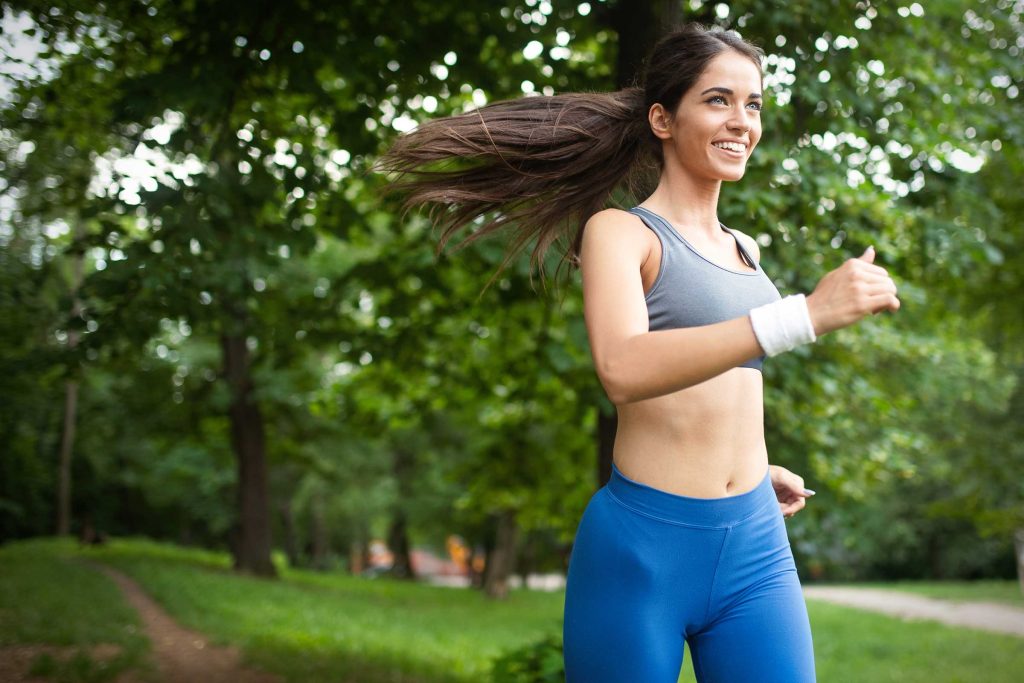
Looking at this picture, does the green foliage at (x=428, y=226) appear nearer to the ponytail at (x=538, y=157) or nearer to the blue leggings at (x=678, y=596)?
the ponytail at (x=538, y=157)

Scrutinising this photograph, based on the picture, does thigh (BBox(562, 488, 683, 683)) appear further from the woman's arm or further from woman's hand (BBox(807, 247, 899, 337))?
woman's hand (BBox(807, 247, 899, 337))

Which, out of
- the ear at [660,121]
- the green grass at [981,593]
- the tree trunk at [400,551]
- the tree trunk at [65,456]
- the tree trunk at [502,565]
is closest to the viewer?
the ear at [660,121]

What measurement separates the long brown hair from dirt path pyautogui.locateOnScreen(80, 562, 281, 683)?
589 centimetres

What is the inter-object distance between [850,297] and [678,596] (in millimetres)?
879

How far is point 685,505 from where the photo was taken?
233 cm

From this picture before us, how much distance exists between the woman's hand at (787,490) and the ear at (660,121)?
0.94 m

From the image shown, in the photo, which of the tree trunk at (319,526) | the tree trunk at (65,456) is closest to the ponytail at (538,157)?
the tree trunk at (65,456)

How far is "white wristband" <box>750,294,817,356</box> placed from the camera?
1858 mm

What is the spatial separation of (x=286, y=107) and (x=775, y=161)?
13.7ft

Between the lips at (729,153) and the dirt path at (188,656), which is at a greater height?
the lips at (729,153)

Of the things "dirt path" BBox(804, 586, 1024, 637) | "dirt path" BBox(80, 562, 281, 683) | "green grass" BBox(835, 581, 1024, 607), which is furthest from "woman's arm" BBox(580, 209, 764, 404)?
"green grass" BBox(835, 581, 1024, 607)

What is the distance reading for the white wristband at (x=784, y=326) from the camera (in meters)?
1.86

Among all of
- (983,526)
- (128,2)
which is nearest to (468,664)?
(128,2)

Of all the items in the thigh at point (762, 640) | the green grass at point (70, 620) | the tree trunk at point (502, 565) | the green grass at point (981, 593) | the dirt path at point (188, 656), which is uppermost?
the thigh at point (762, 640)
